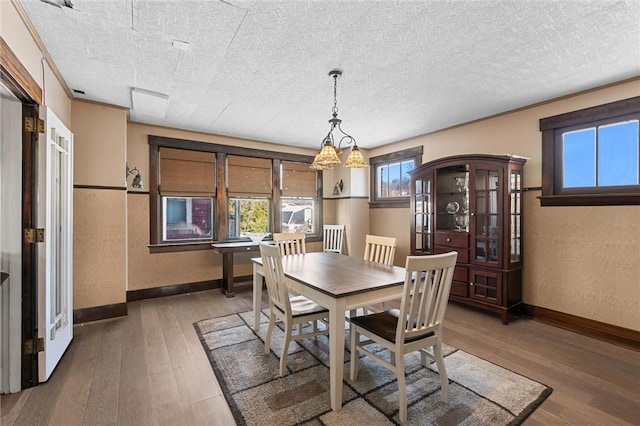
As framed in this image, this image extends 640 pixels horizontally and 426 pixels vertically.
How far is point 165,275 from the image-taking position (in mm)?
4242

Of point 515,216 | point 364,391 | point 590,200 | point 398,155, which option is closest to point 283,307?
point 364,391

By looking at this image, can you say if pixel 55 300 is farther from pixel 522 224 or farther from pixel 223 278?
pixel 522 224

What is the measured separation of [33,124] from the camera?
6.97 ft

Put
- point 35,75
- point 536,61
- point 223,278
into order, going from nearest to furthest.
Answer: point 35,75 → point 536,61 → point 223,278

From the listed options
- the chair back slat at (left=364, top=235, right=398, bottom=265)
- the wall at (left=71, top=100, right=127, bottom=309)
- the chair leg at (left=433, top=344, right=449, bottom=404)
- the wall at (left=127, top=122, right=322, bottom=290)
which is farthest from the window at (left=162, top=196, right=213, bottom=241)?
the chair leg at (left=433, top=344, right=449, bottom=404)

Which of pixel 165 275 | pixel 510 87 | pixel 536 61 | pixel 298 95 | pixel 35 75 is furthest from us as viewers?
pixel 165 275

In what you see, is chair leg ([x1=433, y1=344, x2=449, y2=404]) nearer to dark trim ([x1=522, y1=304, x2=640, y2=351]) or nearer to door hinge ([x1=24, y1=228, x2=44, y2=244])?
dark trim ([x1=522, y1=304, x2=640, y2=351])

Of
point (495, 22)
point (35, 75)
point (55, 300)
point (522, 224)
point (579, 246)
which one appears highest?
point (495, 22)

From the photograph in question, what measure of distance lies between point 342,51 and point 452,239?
2670 millimetres

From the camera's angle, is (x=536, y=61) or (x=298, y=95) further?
(x=298, y=95)

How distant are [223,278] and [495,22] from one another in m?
4.37

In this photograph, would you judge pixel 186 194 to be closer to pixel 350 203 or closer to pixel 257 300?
pixel 257 300

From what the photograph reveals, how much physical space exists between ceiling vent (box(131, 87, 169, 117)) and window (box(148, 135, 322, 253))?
0.70 meters

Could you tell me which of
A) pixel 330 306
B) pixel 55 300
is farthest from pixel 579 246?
pixel 55 300
